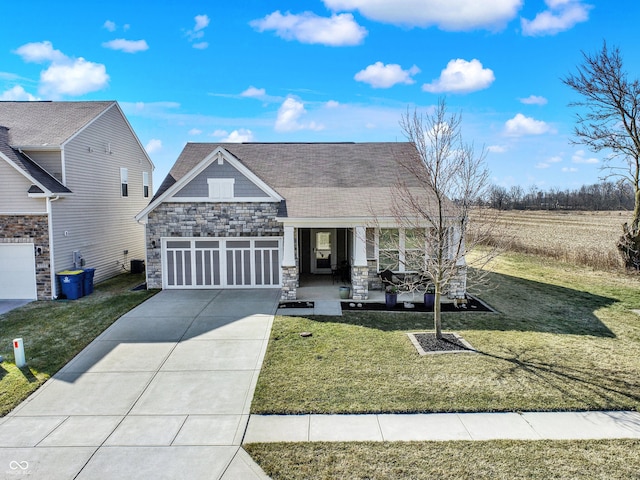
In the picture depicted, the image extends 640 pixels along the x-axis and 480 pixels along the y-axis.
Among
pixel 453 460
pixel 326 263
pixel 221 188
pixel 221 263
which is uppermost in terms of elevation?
pixel 221 188

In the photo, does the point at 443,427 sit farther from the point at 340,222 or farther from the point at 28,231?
the point at 28,231

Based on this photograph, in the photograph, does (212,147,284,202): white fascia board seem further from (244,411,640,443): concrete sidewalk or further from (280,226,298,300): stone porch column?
(244,411,640,443): concrete sidewalk

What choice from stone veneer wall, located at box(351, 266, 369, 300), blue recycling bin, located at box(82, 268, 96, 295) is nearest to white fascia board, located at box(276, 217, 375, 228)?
stone veneer wall, located at box(351, 266, 369, 300)

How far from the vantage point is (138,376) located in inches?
330

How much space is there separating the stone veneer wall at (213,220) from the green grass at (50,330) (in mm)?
2571

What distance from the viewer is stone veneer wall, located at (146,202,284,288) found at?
15641 millimetres

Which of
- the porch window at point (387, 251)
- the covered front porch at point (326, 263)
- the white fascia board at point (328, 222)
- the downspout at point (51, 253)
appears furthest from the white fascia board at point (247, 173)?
the downspout at point (51, 253)

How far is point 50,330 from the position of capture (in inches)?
442

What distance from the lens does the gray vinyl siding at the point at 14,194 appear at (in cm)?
1442

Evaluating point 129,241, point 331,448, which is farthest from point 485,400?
point 129,241

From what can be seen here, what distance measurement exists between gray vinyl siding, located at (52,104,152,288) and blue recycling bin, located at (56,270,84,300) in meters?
0.48

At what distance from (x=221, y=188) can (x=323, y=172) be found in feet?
16.1

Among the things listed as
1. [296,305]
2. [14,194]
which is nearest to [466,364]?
[296,305]

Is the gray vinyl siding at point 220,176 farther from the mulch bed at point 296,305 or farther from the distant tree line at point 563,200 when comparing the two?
the distant tree line at point 563,200
